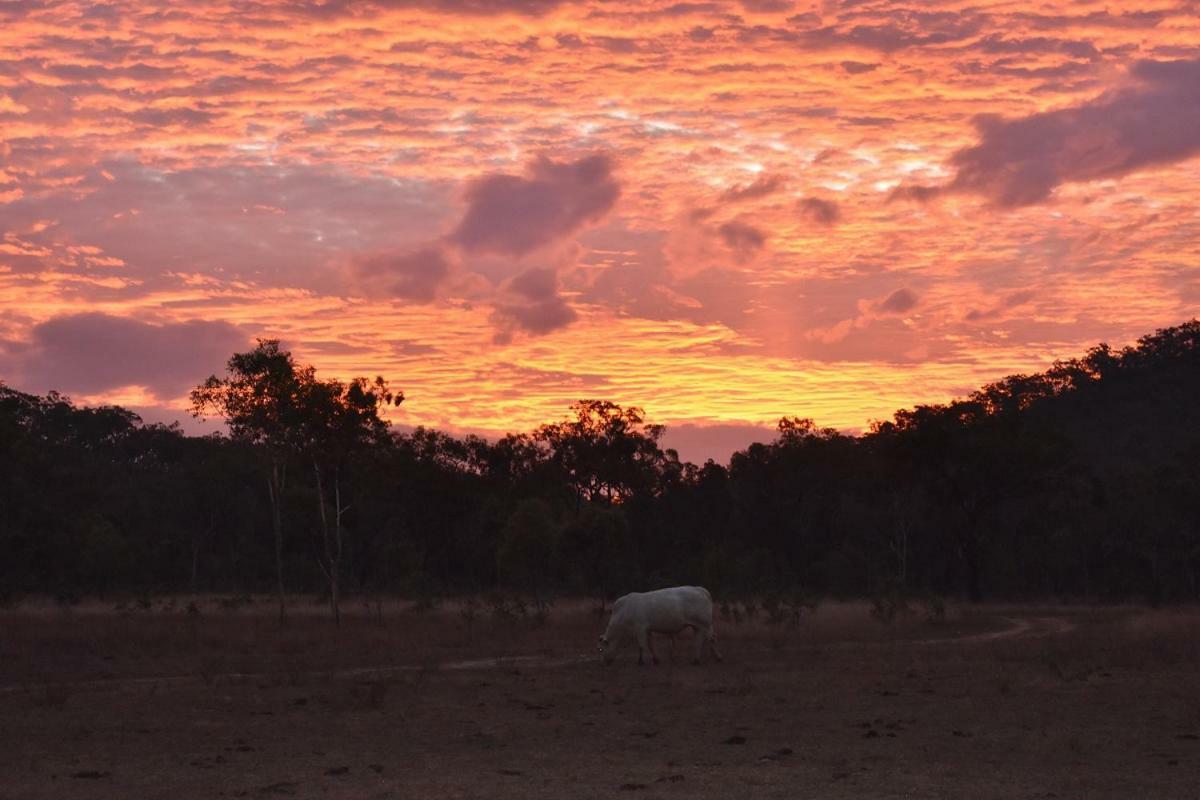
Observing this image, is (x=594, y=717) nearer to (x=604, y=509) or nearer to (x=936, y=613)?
(x=936, y=613)

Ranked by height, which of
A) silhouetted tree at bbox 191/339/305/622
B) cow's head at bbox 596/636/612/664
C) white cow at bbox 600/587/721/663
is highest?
silhouetted tree at bbox 191/339/305/622

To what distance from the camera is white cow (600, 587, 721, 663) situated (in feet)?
89.7

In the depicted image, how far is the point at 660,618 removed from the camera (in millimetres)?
27422

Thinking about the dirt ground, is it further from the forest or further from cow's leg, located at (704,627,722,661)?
the forest

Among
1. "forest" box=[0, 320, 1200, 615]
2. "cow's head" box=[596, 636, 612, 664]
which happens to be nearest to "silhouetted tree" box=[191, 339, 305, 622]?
"forest" box=[0, 320, 1200, 615]

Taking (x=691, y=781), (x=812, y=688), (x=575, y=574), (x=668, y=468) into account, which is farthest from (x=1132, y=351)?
(x=691, y=781)

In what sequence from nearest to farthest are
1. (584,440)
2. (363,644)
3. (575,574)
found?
1. (363,644)
2. (575,574)
3. (584,440)

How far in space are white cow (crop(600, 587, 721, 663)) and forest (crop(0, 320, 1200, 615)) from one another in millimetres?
16800

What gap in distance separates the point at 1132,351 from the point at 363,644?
9869 centimetres

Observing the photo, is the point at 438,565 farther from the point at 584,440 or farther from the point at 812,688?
the point at 812,688

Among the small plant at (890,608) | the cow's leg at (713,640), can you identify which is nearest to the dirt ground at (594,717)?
the cow's leg at (713,640)

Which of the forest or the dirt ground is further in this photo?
the forest

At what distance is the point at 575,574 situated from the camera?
2327 inches

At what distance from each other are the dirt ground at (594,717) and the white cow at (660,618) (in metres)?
0.60
